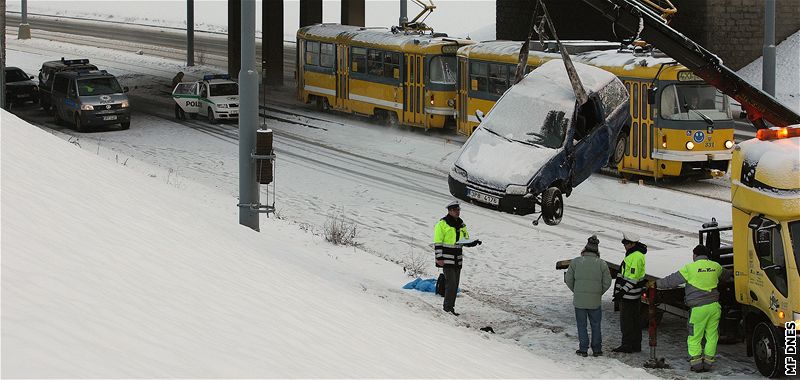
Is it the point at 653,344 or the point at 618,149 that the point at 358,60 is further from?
the point at 653,344

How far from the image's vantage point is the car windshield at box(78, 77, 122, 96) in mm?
35812

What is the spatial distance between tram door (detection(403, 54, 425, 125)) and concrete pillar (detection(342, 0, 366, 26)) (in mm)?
15861

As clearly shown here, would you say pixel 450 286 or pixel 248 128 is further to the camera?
pixel 248 128

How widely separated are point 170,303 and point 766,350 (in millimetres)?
6851

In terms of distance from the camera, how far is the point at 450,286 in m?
16.5

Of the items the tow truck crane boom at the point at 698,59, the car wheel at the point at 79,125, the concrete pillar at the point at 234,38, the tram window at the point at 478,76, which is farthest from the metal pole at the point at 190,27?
the tow truck crane boom at the point at 698,59

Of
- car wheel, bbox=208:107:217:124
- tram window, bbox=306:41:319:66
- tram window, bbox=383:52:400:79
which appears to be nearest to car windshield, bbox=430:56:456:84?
tram window, bbox=383:52:400:79

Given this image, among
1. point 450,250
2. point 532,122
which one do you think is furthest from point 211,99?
point 450,250

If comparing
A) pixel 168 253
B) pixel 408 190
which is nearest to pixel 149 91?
pixel 408 190

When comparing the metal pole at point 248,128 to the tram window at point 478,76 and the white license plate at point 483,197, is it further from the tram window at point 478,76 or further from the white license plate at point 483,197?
the tram window at point 478,76

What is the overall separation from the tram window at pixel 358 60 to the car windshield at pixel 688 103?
44.5ft

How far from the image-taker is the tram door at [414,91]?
35281 mm

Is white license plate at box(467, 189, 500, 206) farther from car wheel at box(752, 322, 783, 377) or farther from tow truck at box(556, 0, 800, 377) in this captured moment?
car wheel at box(752, 322, 783, 377)

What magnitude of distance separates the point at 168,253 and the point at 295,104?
103 feet
